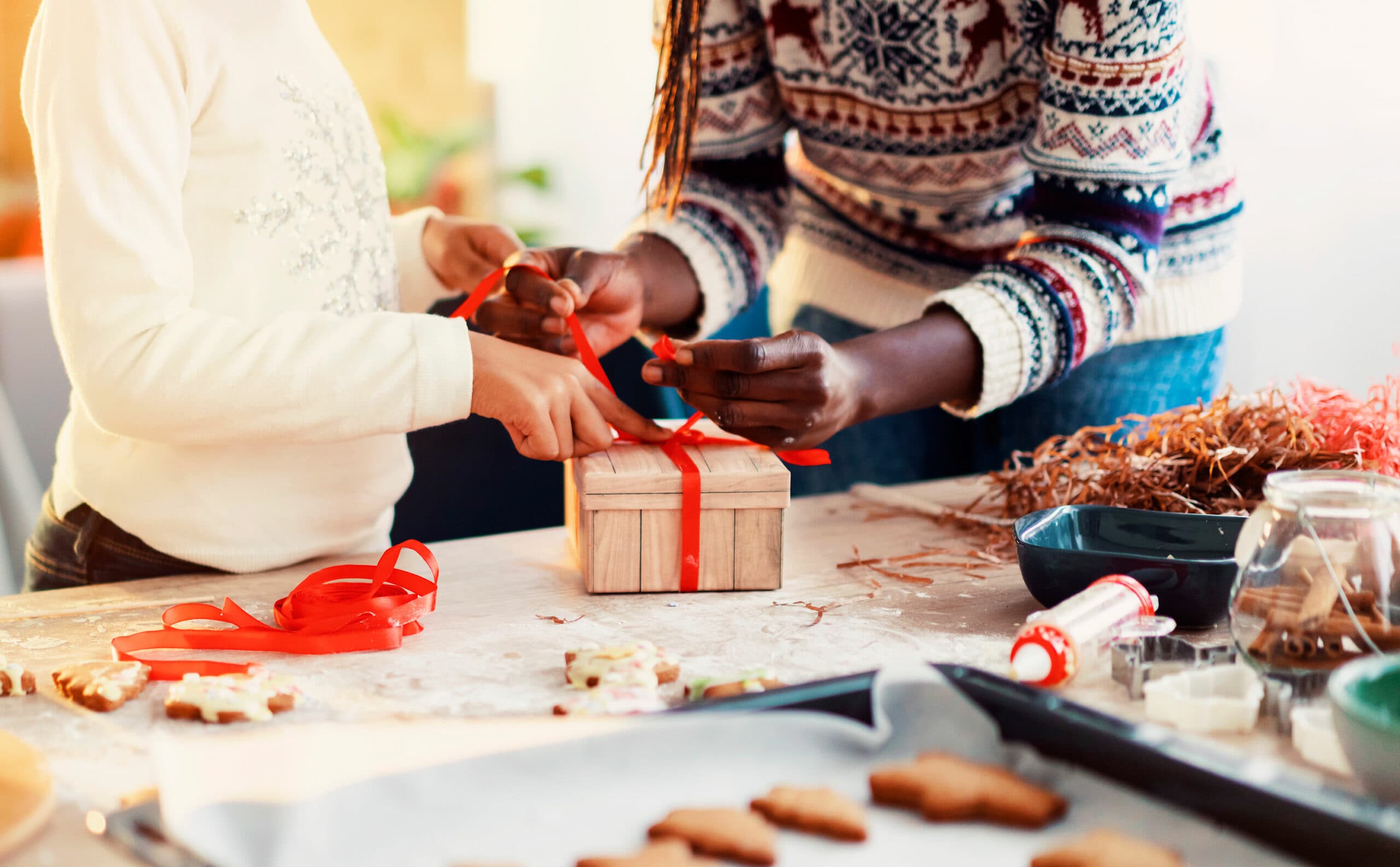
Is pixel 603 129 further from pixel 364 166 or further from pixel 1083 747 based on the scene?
pixel 1083 747

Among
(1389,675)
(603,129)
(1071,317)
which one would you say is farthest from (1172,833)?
(603,129)

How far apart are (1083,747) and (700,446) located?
506 mm

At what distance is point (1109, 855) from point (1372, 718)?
15 centimetres

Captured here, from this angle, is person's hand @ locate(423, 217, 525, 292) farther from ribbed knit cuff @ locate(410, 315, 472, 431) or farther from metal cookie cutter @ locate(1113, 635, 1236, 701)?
A: metal cookie cutter @ locate(1113, 635, 1236, 701)

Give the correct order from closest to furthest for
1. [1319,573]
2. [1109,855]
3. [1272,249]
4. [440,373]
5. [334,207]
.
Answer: [1109,855], [1319,573], [440,373], [334,207], [1272,249]

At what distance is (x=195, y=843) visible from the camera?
0.50m

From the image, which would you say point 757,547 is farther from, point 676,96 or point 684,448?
point 676,96

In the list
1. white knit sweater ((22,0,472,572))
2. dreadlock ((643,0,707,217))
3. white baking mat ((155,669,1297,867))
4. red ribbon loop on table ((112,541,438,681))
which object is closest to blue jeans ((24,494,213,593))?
white knit sweater ((22,0,472,572))

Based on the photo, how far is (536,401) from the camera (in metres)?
0.93

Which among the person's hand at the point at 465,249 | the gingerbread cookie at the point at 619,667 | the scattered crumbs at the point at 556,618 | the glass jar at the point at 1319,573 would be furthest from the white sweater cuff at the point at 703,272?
the glass jar at the point at 1319,573

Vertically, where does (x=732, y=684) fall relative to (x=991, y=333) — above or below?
below

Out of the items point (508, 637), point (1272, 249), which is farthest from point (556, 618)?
point (1272, 249)

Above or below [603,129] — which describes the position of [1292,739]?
below

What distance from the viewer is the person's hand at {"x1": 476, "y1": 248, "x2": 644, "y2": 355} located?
108 centimetres
